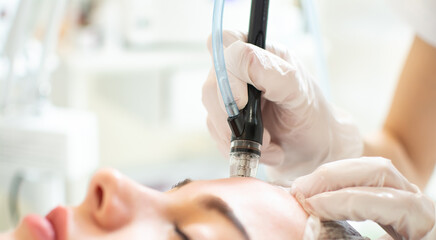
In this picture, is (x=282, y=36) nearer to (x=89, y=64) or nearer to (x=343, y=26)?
(x=343, y=26)

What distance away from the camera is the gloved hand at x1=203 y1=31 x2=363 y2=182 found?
94 centimetres

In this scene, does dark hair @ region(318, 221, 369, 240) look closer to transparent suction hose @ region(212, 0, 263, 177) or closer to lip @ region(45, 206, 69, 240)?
transparent suction hose @ region(212, 0, 263, 177)

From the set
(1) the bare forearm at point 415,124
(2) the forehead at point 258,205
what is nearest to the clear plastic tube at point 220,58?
(2) the forehead at point 258,205

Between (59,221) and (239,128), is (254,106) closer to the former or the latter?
(239,128)

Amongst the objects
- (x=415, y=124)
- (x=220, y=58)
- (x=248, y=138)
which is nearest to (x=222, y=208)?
(x=248, y=138)

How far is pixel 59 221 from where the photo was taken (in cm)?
75

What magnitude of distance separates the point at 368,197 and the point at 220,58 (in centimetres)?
34

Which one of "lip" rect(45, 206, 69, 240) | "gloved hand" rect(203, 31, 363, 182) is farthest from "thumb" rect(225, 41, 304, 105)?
"lip" rect(45, 206, 69, 240)

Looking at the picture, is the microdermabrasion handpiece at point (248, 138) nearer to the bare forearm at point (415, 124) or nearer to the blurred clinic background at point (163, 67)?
the bare forearm at point (415, 124)

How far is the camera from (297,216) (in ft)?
2.67

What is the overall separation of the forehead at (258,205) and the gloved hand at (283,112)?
16cm

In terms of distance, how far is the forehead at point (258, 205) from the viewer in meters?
0.78

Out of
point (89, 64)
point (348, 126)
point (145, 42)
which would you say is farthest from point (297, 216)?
point (145, 42)

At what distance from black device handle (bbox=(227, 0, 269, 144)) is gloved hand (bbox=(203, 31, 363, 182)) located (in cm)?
2
